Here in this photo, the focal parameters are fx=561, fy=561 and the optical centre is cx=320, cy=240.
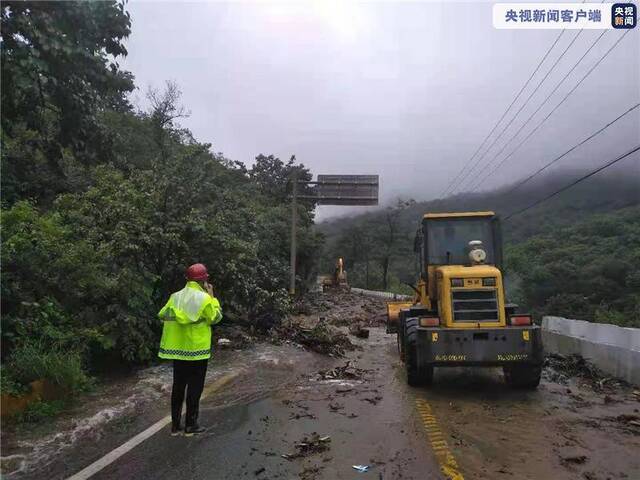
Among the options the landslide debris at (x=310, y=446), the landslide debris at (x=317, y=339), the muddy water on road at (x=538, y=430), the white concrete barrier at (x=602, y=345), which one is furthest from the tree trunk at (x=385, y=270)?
the landslide debris at (x=310, y=446)

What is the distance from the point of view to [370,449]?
5.89 metres

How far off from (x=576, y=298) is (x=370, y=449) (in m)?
Result: 25.2

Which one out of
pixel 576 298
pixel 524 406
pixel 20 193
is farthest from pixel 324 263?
pixel 524 406

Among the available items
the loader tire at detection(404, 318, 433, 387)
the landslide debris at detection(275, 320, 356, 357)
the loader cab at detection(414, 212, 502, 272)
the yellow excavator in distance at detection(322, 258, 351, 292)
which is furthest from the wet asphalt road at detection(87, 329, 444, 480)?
the yellow excavator in distance at detection(322, 258, 351, 292)

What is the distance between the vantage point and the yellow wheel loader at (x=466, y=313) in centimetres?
883

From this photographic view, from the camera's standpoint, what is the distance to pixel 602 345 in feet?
35.9

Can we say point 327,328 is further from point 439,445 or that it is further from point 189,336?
point 189,336

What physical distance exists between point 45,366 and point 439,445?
4784 millimetres

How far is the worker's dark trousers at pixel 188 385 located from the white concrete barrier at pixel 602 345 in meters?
7.49

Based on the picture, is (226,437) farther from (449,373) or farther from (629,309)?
(629,309)

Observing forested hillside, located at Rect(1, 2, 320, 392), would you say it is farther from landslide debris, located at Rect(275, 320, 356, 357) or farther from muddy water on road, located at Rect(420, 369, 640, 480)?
muddy water on road, located at Rect(420, 369, 640, 480)

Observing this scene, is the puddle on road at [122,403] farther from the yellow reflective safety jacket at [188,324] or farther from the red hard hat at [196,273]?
the red hard hat at [196,273]

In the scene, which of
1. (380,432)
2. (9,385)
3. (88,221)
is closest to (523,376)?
(380,432)

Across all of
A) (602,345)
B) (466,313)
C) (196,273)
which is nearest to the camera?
(196,273)
